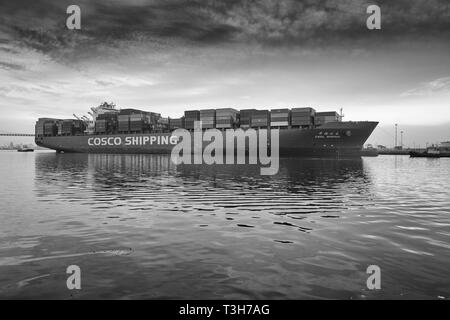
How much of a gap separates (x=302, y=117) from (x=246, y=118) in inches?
547

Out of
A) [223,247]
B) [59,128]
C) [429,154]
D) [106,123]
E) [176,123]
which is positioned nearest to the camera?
[223,247]

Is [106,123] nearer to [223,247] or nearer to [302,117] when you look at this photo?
[302,117]

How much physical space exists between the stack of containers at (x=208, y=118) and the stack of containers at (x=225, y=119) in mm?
1174

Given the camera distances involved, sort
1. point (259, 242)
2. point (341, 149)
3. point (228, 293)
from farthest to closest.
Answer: point (341, 149), point (259, 242), point (228, 293)

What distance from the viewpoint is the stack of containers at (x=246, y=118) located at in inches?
2862

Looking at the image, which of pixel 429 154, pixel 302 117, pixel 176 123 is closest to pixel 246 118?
pixel 302 117

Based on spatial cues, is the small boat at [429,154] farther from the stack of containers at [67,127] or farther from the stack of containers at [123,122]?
the stack of containers at [67,127]

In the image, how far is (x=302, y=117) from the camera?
66.8m

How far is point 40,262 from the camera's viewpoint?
7305mm

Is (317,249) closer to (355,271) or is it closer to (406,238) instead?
(355,271)

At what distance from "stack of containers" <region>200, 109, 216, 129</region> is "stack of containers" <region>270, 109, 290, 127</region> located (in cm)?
1531

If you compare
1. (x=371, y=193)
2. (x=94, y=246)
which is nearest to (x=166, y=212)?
(x=94, y=246)

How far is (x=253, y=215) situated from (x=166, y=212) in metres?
3.93

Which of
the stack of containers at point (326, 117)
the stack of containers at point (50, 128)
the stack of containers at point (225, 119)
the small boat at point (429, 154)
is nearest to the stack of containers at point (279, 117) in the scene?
the stack of containers at point (326, 117)
